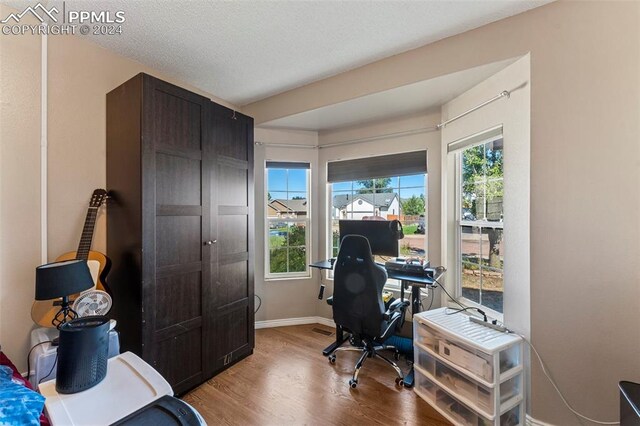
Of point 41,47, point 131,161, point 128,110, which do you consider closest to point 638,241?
point 131,161

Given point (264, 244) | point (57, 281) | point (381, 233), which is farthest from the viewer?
point (264, 244)

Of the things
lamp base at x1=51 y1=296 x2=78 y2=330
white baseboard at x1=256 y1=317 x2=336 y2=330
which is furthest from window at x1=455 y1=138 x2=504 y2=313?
lamp base at x1=51 y1=296 x2=78 y2=330

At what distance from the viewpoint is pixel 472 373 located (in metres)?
1.63

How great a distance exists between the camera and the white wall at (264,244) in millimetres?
3186

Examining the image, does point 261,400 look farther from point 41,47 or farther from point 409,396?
point 41,47

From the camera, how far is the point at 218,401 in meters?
1.95

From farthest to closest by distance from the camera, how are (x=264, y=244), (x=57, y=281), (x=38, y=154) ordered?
(x=264, y=244)
(x=38, y=154)
(x=57, y=281)

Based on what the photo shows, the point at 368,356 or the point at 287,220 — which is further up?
the point at 287,220

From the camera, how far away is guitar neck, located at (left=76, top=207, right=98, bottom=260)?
5.94ft

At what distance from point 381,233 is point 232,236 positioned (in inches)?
57.1

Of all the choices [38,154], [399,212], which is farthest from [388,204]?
[38,154]

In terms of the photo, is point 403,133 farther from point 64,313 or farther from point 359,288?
point 64,313

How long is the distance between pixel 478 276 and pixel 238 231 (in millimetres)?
2180

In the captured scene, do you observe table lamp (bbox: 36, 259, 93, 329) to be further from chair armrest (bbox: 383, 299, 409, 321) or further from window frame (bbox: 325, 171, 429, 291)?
window frame (bbox: 325, 171, 429, 291)
